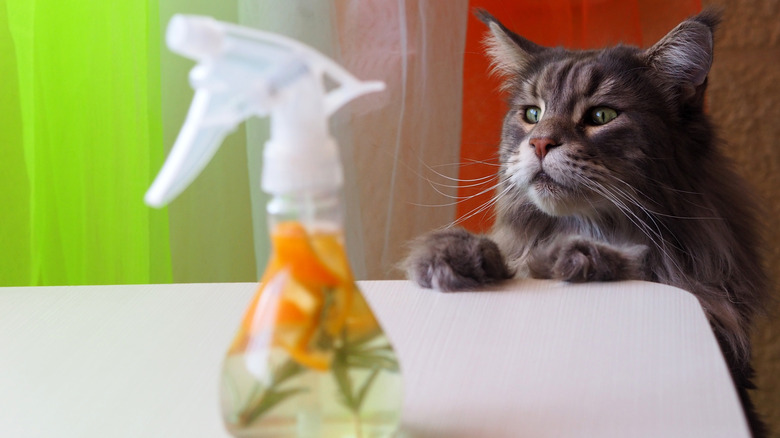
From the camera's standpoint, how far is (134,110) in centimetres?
141

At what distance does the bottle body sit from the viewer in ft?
1.31

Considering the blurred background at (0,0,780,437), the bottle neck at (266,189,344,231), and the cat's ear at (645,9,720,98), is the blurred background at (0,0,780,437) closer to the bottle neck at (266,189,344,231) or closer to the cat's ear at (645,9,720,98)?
the cat's ear at (645,9,720,98)

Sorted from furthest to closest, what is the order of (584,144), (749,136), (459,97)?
(749,136), (459,97), (584,144)

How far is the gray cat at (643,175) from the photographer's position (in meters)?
1.14

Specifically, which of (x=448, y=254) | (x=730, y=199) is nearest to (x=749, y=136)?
(x=730, y=199)

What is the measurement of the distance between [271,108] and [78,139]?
3.72 feet

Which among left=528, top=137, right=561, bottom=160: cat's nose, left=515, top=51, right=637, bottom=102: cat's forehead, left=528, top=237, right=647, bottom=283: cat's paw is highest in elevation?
left=515, top=51, right=637, bottom=102: cat's forehead

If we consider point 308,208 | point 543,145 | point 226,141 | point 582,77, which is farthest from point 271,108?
point 226,141

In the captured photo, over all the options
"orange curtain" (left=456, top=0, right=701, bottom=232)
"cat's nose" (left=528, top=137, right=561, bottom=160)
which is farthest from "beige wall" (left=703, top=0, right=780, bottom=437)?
"cat's nose" (left=528, top=137, right=561, bottom=160)

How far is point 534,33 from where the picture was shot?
68.6 inches

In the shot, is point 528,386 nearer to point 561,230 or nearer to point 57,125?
point 561,230

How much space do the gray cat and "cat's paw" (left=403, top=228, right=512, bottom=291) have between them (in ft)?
0.65

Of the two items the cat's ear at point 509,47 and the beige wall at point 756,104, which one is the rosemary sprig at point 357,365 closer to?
the cat's ear at point 509,47

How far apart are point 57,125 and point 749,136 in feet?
5.09
